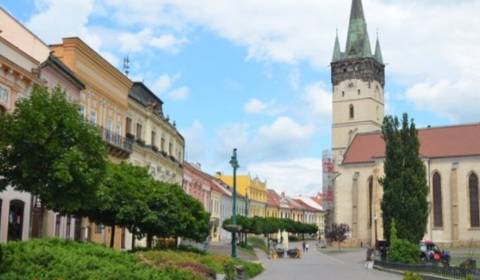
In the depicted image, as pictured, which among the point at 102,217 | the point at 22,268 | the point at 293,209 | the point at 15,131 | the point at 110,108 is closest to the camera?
the point at 22,268

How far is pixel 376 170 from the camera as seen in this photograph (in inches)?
3383

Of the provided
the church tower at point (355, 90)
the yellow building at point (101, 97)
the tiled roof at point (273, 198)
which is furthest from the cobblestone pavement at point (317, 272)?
the tiled roof at point (273, 198)

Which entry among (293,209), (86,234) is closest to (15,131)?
(86,234)

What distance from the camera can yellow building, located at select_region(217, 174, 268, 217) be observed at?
120m

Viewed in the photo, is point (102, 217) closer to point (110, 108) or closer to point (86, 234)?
point (86, 234)

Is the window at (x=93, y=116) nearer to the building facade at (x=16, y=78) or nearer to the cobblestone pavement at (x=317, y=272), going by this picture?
the building facade at (x=16, y=78)

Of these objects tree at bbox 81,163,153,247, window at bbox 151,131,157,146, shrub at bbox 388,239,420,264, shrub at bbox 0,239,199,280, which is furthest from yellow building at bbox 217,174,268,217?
shrub at bbox 0,239,199,280

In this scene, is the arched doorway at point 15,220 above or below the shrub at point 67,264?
above

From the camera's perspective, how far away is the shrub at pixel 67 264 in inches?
551

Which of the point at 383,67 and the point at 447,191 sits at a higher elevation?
the point at 383,67

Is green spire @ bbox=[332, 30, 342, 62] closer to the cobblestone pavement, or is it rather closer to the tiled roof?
the tiled roof

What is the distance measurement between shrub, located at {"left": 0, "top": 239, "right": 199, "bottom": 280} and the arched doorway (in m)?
11.0

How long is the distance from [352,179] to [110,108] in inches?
2305

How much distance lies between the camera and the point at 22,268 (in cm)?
1400
